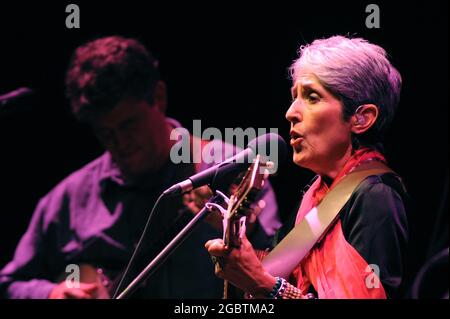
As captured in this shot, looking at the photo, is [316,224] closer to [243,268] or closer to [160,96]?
[243,268]

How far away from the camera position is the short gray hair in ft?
7.60

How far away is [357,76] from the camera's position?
2.31 meters

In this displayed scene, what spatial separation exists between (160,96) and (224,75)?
0.33 m

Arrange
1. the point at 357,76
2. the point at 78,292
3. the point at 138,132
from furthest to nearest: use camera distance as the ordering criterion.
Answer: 1. the point at 138,132
2. the point at 78,292
3. the point at 357,76

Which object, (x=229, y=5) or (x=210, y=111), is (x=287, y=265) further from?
(x=229, y=5)

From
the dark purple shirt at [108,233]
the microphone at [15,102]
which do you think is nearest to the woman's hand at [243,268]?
the dark purple shirt at [108,233]

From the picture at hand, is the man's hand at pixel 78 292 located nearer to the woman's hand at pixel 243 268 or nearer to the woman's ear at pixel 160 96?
the woman's ear at pixel 160 96

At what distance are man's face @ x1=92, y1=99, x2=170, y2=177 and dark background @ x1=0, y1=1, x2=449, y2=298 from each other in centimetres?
12

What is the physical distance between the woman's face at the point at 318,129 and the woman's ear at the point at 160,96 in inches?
47.8

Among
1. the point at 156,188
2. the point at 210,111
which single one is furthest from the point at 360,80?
the point at 156,188

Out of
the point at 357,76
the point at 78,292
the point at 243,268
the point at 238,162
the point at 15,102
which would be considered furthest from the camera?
the point at 78,292

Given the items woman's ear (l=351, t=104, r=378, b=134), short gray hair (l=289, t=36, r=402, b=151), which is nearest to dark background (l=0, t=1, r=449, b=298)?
short gray hair (l=289, t=36, r=402, b=151)

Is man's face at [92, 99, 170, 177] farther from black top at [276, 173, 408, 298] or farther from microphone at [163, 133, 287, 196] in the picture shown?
black top at [276, 173, 408, 298]

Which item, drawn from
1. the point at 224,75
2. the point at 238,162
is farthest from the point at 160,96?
the point at 238,162
